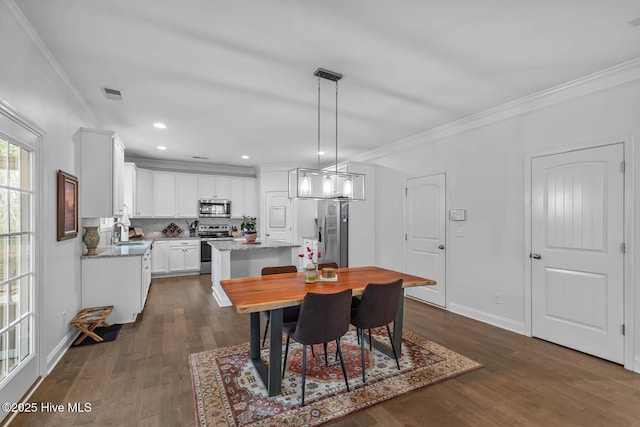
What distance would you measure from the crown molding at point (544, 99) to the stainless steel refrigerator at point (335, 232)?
1.70 m

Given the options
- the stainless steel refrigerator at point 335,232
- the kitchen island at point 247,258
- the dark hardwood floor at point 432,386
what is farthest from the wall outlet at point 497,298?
the kitchen island at point 247,258

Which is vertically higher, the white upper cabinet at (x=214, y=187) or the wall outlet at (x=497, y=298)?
the white upper cabinet at (x=214, y=187)

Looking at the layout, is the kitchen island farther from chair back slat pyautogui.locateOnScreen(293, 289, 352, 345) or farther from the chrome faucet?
chair back slat pyautogui.locateOnScreen(293, 289, 352, 345)

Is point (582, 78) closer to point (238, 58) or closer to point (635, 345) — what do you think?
point (635, 345)

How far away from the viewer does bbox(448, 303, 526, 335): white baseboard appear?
11.4 ft

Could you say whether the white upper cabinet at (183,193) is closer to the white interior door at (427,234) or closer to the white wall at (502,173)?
the white interior door at (427,234)

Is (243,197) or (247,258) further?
(243,197)

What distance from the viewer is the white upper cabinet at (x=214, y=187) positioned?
7.16 metres

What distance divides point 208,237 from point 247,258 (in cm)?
256

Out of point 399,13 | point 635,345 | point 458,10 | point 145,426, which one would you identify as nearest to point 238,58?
point 399,13

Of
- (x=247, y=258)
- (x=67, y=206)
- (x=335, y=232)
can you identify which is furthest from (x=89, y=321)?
(x=335, y=232)

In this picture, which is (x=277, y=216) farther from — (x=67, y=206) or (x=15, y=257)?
(x=15, y=257)

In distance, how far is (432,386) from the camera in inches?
94.0

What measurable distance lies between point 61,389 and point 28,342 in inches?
17.1
